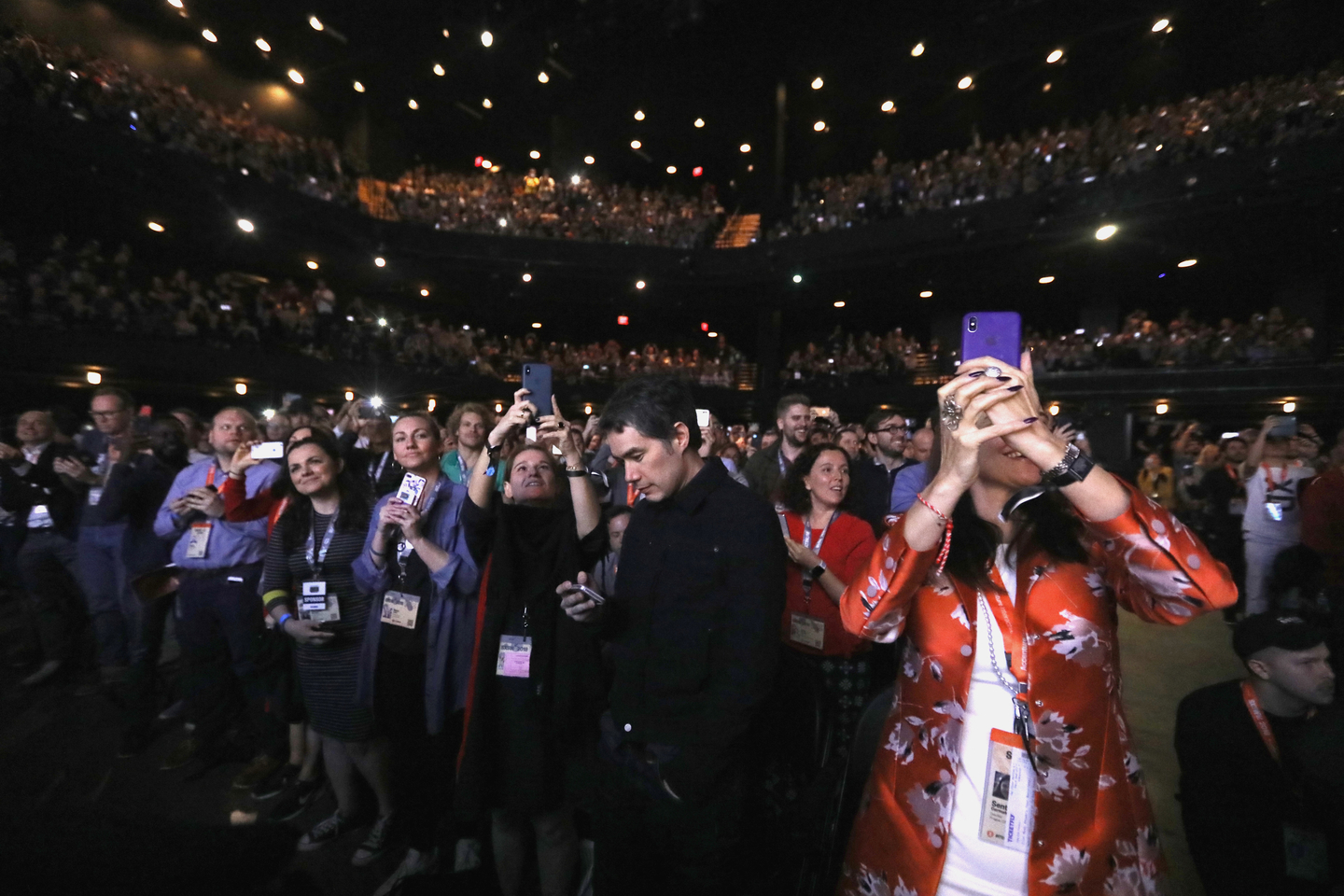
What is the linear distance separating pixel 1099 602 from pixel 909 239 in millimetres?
14110

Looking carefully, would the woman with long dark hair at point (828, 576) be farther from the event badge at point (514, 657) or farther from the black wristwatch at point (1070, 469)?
the black wristwatch at point (1070, 469)

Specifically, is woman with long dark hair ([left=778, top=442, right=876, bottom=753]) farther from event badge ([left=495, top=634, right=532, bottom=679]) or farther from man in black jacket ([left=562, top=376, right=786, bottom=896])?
event badge ([left=495, top=634, right=532, bottom=679])

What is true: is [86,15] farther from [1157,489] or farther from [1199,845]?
[1157,489]

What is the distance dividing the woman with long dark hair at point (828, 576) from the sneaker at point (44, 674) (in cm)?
530

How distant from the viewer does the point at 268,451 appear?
9.18 feet

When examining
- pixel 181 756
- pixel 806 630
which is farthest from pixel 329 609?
pixel 806 630

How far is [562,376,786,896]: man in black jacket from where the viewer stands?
1492 millimetres

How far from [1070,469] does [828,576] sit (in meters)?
1.43

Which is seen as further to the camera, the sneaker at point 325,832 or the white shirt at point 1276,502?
the white shirt at point 1276,502

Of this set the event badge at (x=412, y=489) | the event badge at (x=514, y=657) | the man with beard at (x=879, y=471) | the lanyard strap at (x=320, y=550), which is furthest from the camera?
the man with beard at (x=879, y=471)

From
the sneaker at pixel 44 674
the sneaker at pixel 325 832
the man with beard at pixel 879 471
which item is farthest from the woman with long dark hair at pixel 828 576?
the sneaker at pixel 44 674

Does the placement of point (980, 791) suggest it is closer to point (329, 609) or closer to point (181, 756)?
point (329, 609)

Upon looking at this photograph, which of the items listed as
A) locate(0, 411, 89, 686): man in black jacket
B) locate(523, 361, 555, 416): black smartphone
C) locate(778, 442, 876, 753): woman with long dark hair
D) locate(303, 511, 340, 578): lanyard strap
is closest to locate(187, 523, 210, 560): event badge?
locate(303, 511, 340, 578): lanyard strap

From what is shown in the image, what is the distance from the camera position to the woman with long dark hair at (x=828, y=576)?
240cm
